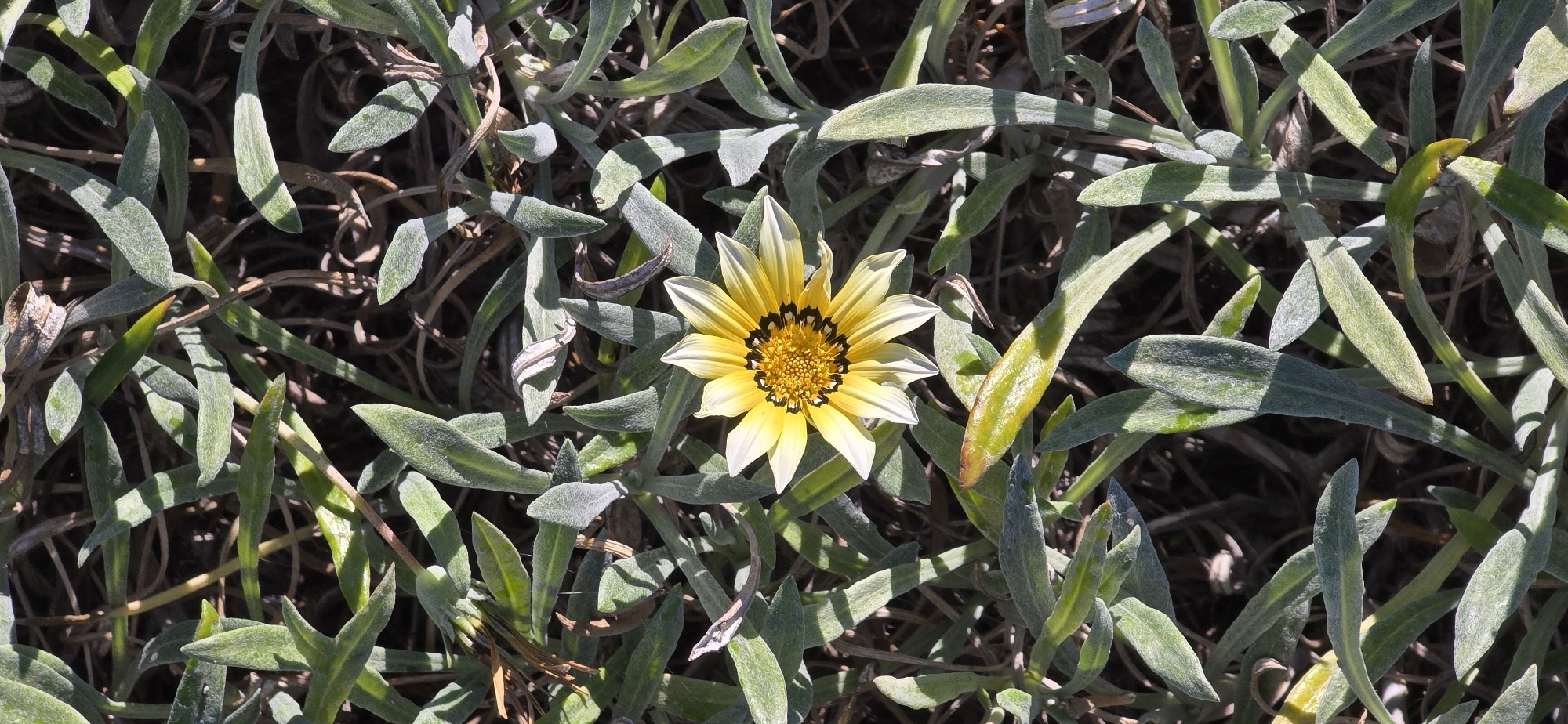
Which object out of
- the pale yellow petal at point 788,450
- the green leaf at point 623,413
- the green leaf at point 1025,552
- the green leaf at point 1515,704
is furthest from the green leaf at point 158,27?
the green leaf at point 1515,704

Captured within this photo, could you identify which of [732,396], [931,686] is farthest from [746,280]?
[931,686]

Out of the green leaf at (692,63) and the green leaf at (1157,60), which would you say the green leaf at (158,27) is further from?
the green leaf at (1157,60)

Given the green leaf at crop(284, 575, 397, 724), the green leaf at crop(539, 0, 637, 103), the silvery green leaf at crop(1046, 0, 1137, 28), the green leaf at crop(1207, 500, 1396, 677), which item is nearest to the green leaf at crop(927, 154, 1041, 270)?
the silvery green leaf at crop(1046, 0, 1137, 28)

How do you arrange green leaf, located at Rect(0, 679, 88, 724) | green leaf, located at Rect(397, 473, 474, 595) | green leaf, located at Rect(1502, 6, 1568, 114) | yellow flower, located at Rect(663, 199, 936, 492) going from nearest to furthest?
green leaf, located at Rect(1502, 6, 1568, 114) < yellow flower, located at Rect(663, 199, 936, 492) < green leaf, located at Rect(0, 679, 88, 724) < green leaf, located at Rect(397, 473, 474, 595)

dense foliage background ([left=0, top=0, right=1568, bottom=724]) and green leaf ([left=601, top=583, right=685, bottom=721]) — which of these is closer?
dense foliage background ([left=0, top=0, right=1568, bottom=724])

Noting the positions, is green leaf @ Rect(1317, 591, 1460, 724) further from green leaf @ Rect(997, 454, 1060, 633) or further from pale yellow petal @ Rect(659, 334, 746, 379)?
pale yellow petal @ Rect(659, 334, 746, 379)

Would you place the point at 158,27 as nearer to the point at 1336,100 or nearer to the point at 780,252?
the point at 780,252

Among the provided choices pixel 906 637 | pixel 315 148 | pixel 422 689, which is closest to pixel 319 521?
pixel 422 689

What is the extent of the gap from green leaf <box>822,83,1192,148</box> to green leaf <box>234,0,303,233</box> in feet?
2.63

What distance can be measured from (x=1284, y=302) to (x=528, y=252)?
112 cm

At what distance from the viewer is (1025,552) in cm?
169

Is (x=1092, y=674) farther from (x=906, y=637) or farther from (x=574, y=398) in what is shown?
(x=574, y=398)

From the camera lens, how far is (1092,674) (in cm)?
180

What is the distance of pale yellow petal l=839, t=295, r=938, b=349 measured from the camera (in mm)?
1639
